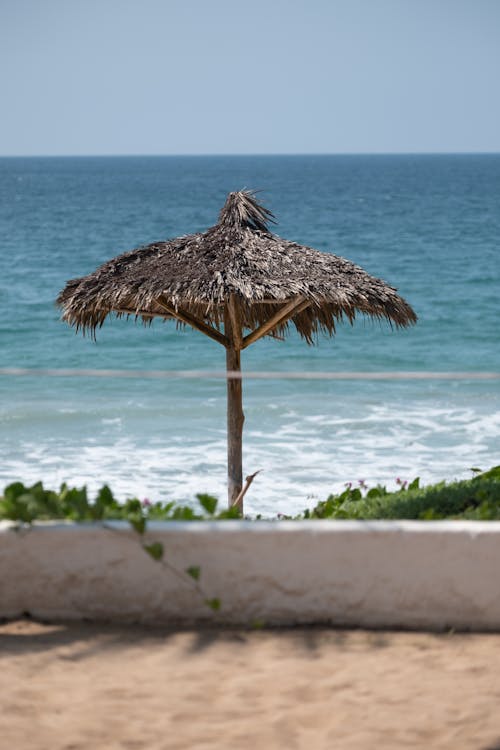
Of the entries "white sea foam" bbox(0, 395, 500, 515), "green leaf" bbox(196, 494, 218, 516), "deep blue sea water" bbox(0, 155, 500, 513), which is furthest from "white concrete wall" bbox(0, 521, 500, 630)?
"white sea foam" bbox(0, 395, 500, 515)

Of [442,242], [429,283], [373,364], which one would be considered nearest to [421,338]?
[373,364]

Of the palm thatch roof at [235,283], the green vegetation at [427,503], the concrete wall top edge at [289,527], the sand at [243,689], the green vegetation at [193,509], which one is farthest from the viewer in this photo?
the palm thatch roof at [235,283]

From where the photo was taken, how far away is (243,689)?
10.5 feet

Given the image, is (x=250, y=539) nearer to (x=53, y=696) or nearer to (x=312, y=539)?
(x=312, y=539)

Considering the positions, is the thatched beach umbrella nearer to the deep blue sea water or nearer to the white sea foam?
the deep blue sea water

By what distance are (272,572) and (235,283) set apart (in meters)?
3.75

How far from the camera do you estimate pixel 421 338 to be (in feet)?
70.5

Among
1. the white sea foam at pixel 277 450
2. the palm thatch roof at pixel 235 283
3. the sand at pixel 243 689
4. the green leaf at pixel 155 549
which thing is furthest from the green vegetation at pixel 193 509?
the white sea foam at pixel 277 450

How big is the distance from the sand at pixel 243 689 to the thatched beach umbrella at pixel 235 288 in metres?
3.84

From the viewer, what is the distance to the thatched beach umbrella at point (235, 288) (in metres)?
7.13

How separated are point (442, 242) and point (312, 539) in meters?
36.1

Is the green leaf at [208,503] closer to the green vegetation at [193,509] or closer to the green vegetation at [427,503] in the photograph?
the green vegetation at [193,509]

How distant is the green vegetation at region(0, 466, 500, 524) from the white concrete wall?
0.08 m

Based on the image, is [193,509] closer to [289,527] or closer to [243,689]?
[289,527]
